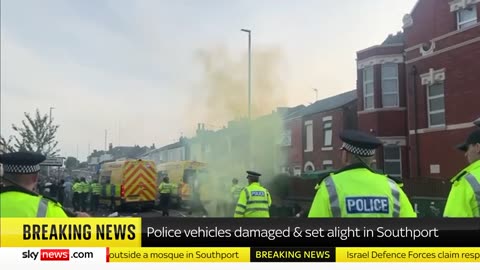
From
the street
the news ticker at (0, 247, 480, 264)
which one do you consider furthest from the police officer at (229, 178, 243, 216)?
the news ticker at (0, 247, 480, 264)

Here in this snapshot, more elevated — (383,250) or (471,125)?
(471,125)

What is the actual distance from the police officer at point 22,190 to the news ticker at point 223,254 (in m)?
0.18

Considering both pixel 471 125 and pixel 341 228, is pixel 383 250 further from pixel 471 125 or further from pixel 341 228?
pixel 471 125

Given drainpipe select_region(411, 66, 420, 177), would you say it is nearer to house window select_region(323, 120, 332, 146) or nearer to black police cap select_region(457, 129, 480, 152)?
black police cap select_region(457, 129, 480, 152)

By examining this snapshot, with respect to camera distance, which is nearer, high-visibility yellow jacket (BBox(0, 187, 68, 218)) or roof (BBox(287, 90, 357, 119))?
high-visibility yellow jacket (BBox(0, 187, 68, 218))

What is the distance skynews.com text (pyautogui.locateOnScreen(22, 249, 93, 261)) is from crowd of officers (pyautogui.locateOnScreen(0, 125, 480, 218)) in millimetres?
175

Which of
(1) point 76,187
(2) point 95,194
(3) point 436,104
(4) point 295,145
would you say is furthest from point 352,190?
(2) point 95,194

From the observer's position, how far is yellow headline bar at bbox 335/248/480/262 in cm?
221

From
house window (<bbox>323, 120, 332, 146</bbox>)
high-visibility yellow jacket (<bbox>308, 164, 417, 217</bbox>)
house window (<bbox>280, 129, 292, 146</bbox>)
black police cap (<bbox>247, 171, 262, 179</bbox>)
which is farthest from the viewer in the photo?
house window (<bbox>280, 129, 292, 146</bbox>)

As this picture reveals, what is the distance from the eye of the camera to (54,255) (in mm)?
2271

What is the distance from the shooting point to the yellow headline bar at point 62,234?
227 cm
